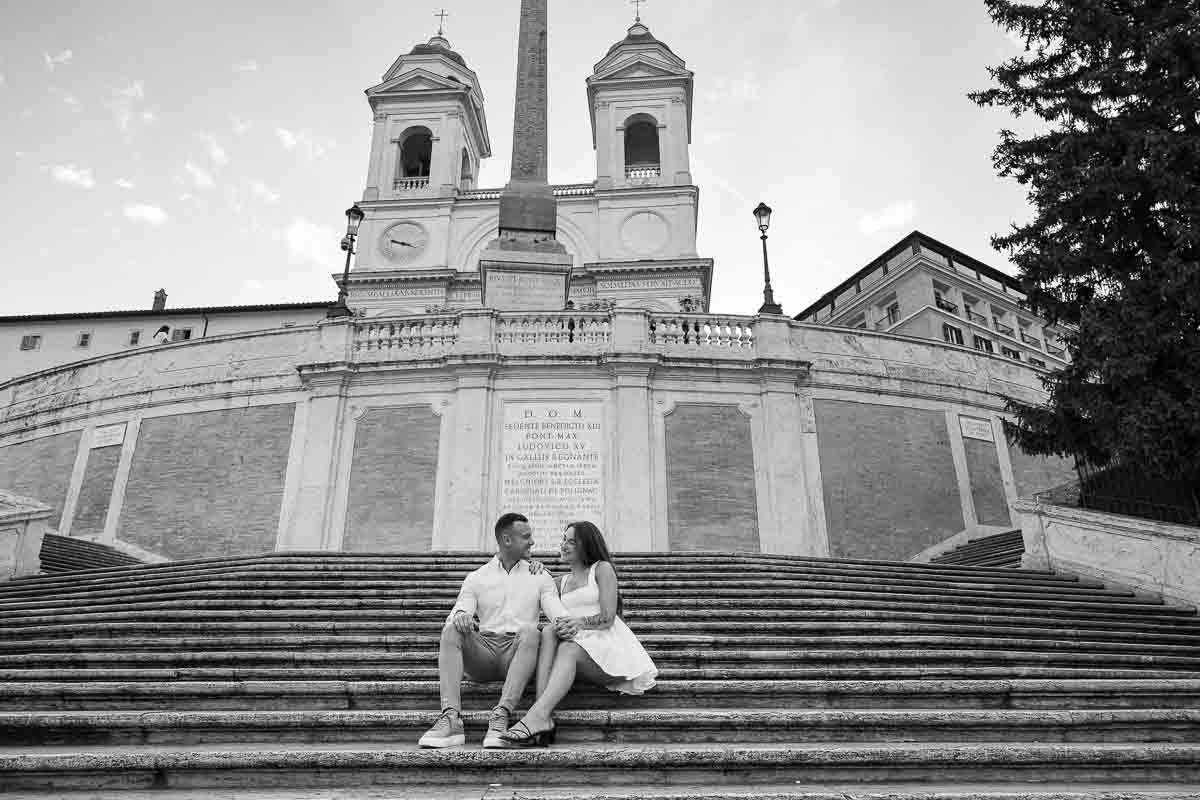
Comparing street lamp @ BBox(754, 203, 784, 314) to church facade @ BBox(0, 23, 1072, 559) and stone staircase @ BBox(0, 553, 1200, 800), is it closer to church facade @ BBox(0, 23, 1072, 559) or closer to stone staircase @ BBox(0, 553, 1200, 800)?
church facade @ BBox(0, 23, 1072, 559)

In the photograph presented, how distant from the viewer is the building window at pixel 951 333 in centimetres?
4467

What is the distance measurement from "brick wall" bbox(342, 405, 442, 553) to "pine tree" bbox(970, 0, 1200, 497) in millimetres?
10365

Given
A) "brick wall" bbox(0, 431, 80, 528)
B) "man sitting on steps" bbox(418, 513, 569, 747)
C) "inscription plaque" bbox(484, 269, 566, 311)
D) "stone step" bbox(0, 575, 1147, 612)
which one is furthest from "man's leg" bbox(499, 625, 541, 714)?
"brick wall" bbox(0, 431, 80, 528)

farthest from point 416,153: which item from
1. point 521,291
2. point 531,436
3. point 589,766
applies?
point 589,766

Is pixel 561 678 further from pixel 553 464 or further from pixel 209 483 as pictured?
pixel 209 483

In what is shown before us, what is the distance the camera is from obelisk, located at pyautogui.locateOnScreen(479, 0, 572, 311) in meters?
18.7

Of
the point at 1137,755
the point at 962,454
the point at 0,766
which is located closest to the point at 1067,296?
the point at 962,454

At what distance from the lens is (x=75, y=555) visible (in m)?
14.8

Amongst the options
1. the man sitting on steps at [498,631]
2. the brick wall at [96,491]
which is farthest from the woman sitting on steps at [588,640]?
the brick wall at [96,491]

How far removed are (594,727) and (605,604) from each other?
2.41 ft

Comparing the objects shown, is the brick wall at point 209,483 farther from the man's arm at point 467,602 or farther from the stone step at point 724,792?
the stone step at point 724,792

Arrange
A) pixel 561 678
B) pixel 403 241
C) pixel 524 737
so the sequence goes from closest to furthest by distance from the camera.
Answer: pixel 524 737
pixel 561 678
pixel 403 241

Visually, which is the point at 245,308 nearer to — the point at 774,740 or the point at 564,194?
the point at 564,194

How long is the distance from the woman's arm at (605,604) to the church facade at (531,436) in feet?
32.4
